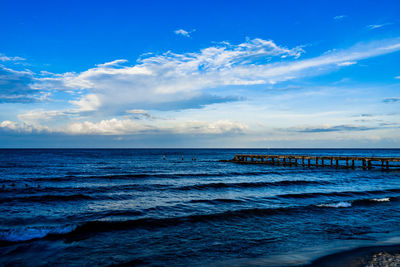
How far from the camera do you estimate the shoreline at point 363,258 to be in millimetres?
7941

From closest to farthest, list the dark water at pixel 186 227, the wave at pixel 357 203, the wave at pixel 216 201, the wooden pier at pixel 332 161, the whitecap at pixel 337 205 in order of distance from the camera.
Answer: the dark water at pixel 186 227, the whitecap at pixel 337 205, the wave at pixel 357 203, the wave at pixel 216 201, the wooden pier at pixel 332 161

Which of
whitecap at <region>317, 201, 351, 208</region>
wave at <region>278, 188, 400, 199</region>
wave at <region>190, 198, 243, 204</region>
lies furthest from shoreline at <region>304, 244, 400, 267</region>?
wave at <region>278, 188, 400, 199</region>

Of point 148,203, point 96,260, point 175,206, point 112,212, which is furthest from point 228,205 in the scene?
point 96,260

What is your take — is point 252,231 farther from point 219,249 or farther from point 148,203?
point 148,203

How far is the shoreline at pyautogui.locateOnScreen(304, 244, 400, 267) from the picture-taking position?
7.94 m

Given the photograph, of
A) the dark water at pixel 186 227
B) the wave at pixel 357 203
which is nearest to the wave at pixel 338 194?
the dark water at pixel 186 227

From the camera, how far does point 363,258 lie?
8.33m

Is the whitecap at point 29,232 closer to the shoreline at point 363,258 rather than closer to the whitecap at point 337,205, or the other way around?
the shoreline at point 363,258

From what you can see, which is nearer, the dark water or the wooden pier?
the dark water

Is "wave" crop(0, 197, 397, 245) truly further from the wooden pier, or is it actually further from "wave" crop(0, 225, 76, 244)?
the wooden pier

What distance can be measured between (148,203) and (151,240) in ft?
22.9

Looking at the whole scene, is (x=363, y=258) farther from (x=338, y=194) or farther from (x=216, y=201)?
(x=338, y=194)

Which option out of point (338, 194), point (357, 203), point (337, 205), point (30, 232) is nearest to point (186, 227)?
point (30, 232)

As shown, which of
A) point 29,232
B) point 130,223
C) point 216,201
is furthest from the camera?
point 216,201
